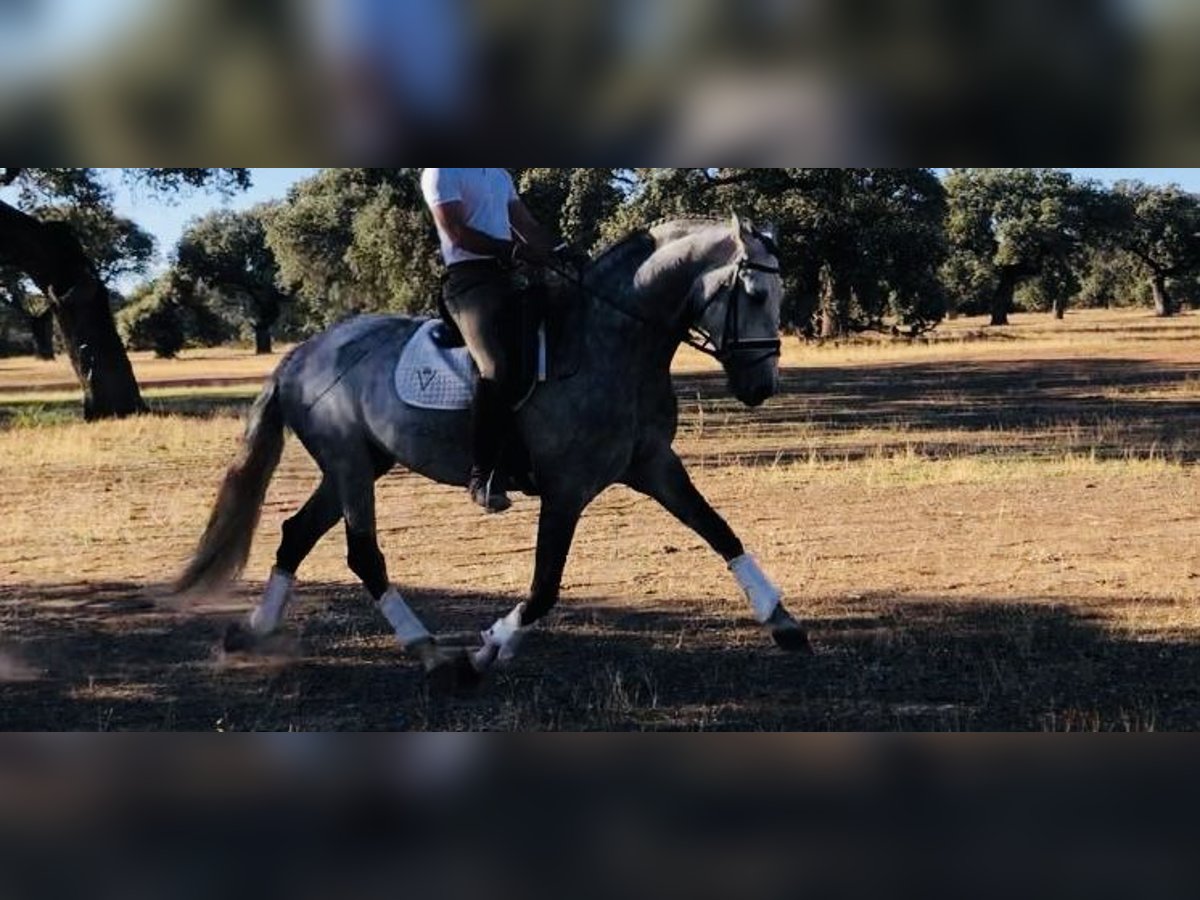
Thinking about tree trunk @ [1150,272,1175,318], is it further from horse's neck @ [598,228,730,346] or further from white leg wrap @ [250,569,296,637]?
white leg wrap @ [250,569,296,637]

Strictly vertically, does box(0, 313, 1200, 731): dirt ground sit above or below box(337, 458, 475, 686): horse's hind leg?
below

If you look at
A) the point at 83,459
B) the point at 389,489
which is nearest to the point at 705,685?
the point at 389,489

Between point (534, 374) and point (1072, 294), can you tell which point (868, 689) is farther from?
point (1072, 294)

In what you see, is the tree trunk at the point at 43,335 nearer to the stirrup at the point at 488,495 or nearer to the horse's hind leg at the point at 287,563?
the horse's hind leg at the point at 287,563

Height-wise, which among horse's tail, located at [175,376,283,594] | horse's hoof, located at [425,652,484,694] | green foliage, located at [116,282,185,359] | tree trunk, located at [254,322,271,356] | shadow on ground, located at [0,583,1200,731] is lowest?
tree trunk, located at [254,322,271,356]

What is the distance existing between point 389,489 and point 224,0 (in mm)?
9826

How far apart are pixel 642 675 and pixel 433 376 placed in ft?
5.43

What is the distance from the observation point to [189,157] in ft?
7.73

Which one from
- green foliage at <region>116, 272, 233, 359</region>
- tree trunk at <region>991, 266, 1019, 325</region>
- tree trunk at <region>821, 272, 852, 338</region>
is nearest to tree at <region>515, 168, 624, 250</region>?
tree trunk at <region>821, 272, 852, 338</region>

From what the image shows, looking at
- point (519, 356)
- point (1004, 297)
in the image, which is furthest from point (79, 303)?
point (1004, 297)

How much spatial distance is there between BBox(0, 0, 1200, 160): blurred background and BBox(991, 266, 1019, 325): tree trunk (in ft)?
79.4

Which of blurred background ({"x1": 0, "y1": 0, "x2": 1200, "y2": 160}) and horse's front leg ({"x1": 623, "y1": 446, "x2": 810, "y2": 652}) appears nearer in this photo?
blurred background ({"x1": 0, "y1": 0, "x2": 1200, "y2": 160})

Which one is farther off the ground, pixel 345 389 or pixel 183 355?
pixel 345 389

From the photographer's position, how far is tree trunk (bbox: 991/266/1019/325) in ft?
84.3
